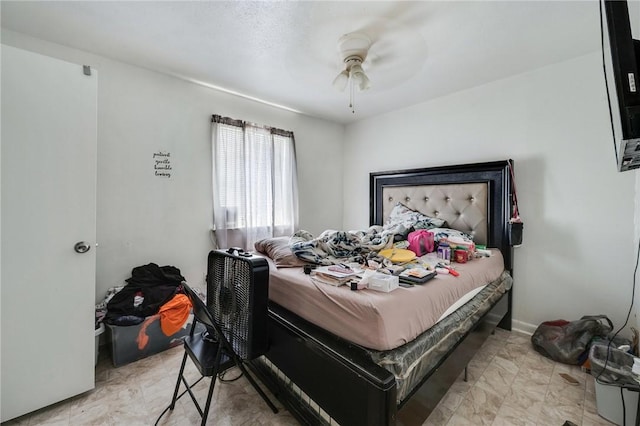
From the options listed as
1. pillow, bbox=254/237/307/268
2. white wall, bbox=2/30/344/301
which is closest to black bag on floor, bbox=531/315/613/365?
pillow, bbox=254/237/307/268

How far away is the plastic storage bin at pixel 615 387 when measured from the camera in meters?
1.38

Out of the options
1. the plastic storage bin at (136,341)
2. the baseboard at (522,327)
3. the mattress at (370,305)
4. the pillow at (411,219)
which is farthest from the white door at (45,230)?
the baseboard at (522,327)

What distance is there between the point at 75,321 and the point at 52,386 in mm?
375

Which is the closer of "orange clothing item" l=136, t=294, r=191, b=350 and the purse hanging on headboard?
"orange clothing item" l=136, t=294, r=191, b=350

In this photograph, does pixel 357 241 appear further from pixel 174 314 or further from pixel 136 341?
pixel 136 341

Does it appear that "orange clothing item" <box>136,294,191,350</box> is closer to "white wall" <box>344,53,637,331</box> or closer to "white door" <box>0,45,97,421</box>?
"white door" <box>0,45,97,421</box>

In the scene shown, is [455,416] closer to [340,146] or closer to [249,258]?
[249,258]

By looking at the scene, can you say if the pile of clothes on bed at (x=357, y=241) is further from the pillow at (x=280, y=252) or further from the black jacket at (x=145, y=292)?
the black jacket at (x=145, y=292)

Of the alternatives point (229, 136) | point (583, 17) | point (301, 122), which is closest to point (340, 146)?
point (301, 122)

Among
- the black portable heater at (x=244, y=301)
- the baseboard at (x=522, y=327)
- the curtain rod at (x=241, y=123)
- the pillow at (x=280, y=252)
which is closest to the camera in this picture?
the black portable heater at (x=244, y=301)

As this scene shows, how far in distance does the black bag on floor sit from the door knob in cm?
Answer: 340

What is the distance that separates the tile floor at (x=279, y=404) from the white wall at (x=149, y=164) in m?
0.80

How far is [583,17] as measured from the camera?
1.68 m

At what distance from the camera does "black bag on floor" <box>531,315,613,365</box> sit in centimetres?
192
